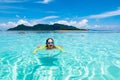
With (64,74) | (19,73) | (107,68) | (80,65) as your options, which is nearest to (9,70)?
(19,73)

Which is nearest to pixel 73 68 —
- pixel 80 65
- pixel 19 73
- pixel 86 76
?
pixel 80 65

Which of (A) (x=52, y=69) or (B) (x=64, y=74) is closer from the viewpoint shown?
(B) (x=64, y=74)

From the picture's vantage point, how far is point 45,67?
8.42 metres

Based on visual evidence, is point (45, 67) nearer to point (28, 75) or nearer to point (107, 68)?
point (28, 75)

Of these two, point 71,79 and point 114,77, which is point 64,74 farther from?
point 114,77

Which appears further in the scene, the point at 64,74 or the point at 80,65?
the point at 80,65

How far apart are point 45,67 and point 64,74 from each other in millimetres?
1374

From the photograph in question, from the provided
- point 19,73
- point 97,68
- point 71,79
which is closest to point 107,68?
point 97,68

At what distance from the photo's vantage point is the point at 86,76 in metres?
7.05

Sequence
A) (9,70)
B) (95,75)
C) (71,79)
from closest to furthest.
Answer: (71,79) → (95,75) → (9,70)

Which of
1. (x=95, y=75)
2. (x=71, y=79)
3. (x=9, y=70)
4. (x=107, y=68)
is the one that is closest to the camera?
(x=71, y=79)

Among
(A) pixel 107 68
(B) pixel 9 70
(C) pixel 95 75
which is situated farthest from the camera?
(A) pixel 107 68

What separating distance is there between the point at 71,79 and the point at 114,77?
1.75 meters

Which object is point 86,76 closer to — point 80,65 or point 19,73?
point 80,65
